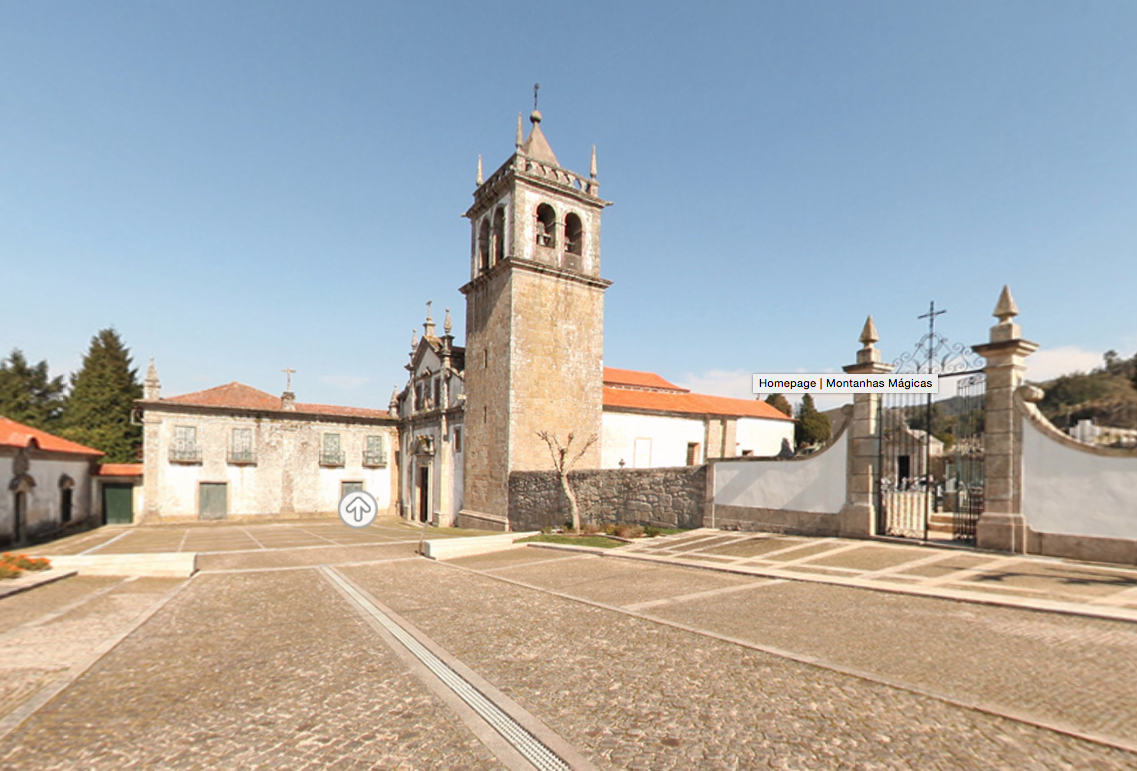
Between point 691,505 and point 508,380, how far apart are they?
31.4 feet

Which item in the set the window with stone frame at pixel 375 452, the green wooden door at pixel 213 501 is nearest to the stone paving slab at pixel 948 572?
the window with stone frame at pixel 375 452

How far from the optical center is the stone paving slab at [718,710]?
3664 mm

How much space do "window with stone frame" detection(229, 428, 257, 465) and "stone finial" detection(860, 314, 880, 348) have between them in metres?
30.3

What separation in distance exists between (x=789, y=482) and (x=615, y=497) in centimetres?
650

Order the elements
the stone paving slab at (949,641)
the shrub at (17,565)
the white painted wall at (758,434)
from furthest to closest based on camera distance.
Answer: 1. the white painted wall at (758,434)
2. the shrub at (17,565)
3. the stone paving slab at (949,641)

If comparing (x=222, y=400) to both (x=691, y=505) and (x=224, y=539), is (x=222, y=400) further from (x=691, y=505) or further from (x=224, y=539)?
(x=691, y=505)

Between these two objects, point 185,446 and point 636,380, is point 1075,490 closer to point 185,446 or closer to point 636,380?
point 636,380

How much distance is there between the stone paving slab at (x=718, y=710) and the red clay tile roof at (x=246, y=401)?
93.4 feet

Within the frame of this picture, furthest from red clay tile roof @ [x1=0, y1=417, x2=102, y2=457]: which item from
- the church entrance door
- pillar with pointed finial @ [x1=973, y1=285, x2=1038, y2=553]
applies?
pillar with pointed finial @ [x1=973, y1=285, x2=1038, y2=553]

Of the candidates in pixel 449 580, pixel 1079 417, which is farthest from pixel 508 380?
pixel 1079 417

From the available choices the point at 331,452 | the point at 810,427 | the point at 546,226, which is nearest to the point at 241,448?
the point at 331,452

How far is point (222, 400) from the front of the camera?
102 ft

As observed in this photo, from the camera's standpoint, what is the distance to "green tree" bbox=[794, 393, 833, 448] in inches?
1804

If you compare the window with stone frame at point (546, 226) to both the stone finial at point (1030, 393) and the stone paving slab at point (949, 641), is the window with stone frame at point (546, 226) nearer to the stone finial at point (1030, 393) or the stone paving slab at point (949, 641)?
the stone finial at point (1030, 393)
